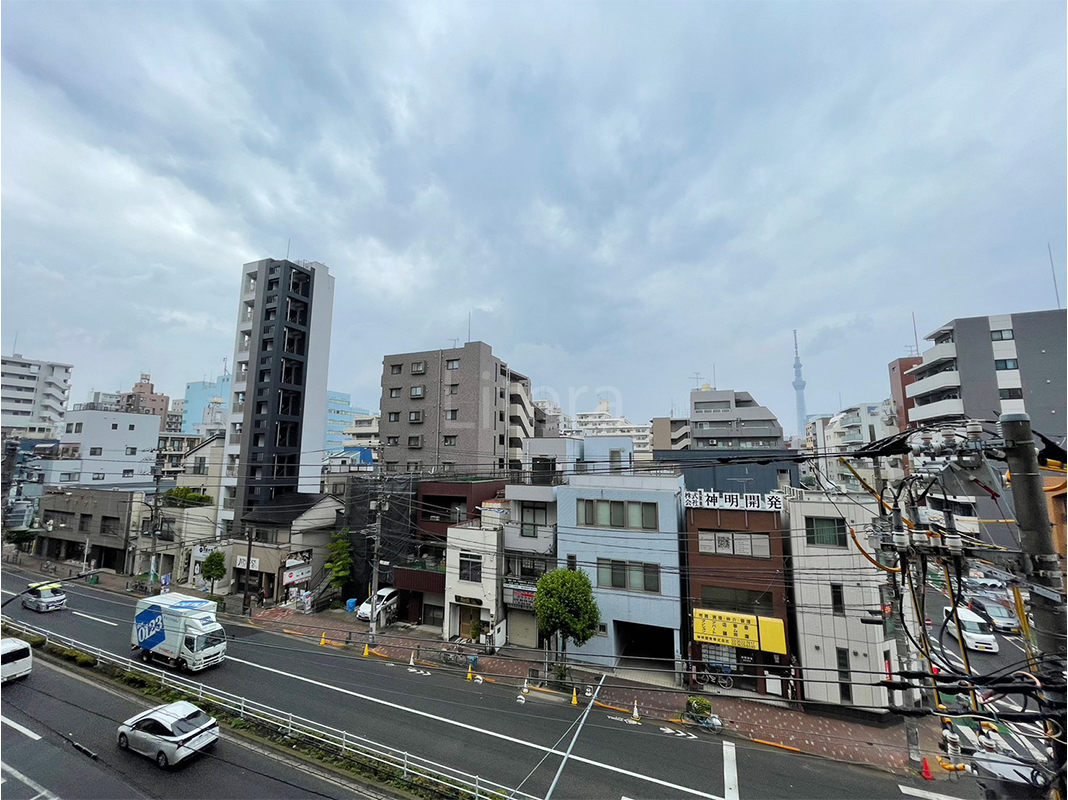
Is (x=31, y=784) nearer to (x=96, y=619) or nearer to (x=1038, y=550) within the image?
(x=96, y=619)

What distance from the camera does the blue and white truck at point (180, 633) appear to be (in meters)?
21.6

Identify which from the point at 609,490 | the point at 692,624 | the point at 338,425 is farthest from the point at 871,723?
the point at 338,425

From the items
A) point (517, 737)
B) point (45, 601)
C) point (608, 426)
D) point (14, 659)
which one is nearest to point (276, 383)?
point (45, 601)

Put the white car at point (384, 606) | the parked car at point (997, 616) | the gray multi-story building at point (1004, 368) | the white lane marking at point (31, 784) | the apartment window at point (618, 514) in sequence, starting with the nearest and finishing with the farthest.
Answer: the white lane marking at point (31, 784) < the apartment window at point (618, 514) < the white car at point (384, 606) < the parked car at point (997, 616) < the gray multi-story building at point (1004, 368)

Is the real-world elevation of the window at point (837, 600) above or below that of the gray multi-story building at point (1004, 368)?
below

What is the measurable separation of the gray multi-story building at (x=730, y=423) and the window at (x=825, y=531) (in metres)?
38.8

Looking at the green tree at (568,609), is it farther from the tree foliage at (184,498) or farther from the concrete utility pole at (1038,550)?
the tree foliage at (184,498)

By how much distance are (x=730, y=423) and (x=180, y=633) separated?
205 feet

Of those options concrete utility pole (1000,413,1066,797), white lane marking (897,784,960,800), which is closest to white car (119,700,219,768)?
concrete utility pole (1000,413,1066,797)

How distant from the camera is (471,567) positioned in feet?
93.0

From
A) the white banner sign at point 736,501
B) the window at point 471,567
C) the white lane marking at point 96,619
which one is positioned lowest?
the white lane marking at point 96,619

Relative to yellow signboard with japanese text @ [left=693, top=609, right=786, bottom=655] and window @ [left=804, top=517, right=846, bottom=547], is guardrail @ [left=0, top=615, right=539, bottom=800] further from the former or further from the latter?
window @ [left=804, top=517, right=846, bottom=547]

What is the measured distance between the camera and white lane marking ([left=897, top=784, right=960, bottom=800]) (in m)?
15.0

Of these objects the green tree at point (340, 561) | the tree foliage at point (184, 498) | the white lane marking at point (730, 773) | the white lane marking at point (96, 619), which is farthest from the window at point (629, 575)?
the tree foliage at point (184, 498)
